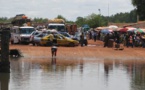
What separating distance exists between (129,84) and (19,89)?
214 inches

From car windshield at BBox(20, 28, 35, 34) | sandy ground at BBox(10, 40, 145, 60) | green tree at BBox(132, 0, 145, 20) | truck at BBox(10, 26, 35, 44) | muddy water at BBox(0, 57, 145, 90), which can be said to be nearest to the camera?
muddy water at BBox(0, 57, 145, 90)

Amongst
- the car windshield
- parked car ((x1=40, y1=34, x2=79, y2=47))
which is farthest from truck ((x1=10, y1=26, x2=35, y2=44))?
parked car ((x1=40, y1=34, x2=79, y2=47))

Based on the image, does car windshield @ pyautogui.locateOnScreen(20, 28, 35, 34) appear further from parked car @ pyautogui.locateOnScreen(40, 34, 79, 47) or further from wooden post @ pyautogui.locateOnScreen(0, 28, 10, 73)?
wooden post @ pyautogui.locateOnScreen(0, 28, 10, 73)

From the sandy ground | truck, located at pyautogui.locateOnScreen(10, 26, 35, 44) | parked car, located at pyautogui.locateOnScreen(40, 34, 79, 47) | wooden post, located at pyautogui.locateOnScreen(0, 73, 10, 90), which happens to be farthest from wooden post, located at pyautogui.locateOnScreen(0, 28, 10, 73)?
truck, located at pyautogui.locateOnScreen(10, 26, 35, 44)

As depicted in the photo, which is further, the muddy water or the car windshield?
the car windshield

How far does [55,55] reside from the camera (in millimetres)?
40312

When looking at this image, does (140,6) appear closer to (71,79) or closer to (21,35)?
(21,35)

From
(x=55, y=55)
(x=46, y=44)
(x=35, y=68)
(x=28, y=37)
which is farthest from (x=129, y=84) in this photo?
(x=28, y=37)

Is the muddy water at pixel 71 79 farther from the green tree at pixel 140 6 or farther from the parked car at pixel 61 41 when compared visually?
the green tree at pixel 140 6

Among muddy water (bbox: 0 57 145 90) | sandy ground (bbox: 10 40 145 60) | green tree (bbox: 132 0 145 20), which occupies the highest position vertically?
green tree (bbox: 132 0 145 20)

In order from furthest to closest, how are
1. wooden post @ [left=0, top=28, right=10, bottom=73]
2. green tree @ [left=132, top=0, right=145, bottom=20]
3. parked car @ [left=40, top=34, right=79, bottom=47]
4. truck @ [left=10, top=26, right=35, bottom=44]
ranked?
green tree @ [left=132, top=0, right=145, bottom=20] → truck @ [left=10, top=26, right=35, bottom=44] → parked car @ [left=40, top=34, right=79, bottom=47] → wooden post @ [left=0, top=28, right=10, bottom=73]

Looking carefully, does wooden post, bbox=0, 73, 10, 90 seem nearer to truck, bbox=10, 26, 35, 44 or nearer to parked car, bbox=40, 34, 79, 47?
parked car, bbox=40, 34, 79, 47

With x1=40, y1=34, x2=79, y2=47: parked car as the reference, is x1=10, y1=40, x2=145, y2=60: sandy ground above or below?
below

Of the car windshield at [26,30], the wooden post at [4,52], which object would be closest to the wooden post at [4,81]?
the wooden post at [4,52]
